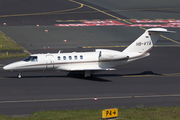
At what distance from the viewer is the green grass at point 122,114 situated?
2132 cm

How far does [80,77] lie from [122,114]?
14044mm

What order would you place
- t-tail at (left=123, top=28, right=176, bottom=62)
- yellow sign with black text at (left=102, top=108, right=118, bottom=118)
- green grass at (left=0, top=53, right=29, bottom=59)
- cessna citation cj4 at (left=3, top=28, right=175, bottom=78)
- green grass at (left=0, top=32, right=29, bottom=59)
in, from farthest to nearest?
green grass at (left=0, top=32, right=29, bottom=59) → green grass at (left=0, top=53, right=29, bottom=59) → t-tail at (left=123, top=28, right=176, bottom=62) → cessna citation cj4 at (left=3, top=28, right=175, bottom=78) → yellow sign with black text at (left=102, top=108, right=118, bottom=118)

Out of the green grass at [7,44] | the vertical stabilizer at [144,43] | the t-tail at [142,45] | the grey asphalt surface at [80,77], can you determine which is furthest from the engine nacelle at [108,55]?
the green grass at [7,44]

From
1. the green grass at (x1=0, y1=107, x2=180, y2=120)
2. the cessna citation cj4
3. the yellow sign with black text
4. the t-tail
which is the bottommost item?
the green grass at (x1=0, y1=107, x2=180, y2=120)

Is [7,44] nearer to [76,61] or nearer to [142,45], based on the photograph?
[76,61]

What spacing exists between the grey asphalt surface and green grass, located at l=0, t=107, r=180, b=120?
1828 mm

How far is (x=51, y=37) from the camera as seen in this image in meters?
57.3

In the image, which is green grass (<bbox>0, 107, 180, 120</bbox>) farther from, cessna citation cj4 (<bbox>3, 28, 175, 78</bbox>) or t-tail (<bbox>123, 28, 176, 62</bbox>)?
t-tail (<bbox>123, 28, 176, 62</bbox>)

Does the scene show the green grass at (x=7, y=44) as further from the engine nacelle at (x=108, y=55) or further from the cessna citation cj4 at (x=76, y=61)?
the engine nacelle at (x=108, y=55)

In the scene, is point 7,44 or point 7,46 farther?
point 7,44

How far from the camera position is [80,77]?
117 feet

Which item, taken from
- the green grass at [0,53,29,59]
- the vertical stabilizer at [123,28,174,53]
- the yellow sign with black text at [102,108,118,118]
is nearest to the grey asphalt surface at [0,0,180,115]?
the green grass at [0,53,29,59]

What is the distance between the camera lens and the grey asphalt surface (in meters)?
27.1

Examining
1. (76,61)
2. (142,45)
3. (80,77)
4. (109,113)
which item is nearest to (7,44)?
(80,77)
